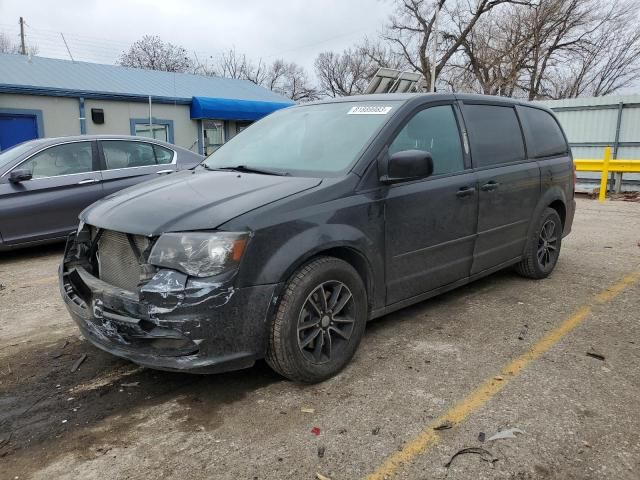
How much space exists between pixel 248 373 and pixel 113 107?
48.9 ft

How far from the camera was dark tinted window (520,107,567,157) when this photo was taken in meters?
4.93

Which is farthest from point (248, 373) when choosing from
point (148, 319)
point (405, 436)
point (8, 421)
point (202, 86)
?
point (202, 86)

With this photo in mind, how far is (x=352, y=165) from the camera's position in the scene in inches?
130

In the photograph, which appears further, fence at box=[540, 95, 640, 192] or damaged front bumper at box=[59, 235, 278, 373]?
fence at box=[540, 95, 640, 192]

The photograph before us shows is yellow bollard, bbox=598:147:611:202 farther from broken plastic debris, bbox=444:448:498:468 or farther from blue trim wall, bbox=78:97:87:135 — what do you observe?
blue trim wall, bbox=78:97:87:135

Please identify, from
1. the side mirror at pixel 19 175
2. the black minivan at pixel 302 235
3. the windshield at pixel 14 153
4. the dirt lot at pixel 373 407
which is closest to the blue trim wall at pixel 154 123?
the windshield at pixel 14 153

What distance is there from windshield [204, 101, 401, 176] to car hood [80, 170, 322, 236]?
0.79ft

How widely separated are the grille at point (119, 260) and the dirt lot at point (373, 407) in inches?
27.7

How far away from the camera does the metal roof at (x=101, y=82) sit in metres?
14.4

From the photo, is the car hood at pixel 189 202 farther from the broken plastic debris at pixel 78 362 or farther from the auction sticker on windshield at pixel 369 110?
the broken plastic debris at pixel 78 362

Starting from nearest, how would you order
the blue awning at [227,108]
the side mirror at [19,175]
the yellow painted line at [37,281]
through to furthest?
the yellow painted line at [37,281]
the side mirror at [19,175]
the blue awning at [227,108]

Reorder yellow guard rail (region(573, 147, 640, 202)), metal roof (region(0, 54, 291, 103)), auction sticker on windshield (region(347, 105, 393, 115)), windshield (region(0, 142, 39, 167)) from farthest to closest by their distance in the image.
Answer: metal roof (region(0, 54, 291, 103)), yellow guard rail (region(573, 147, 640, 202)), windshield (region(0, 142, 39, 167)), auction sticker on windshield (region(347, 105, 393, 115))

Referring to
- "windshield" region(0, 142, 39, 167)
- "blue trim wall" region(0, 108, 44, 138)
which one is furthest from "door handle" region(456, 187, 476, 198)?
"blue trim wall" region(0, 108, 44, 138)

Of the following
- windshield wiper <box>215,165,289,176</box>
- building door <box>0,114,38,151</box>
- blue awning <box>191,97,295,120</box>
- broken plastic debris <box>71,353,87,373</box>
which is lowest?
broken plastic debris <box>71,353,87,373</box>
